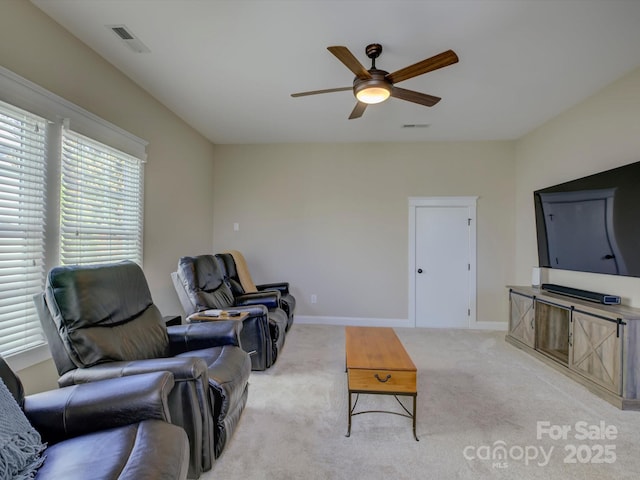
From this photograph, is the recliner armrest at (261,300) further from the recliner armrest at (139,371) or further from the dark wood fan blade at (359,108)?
the dark wood fan blade at (359,108)

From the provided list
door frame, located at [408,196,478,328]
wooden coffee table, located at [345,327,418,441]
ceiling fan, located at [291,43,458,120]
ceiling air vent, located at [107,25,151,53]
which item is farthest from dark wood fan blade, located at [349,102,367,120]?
door frame, located at [408,196,478,328]

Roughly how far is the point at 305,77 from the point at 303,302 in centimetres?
311

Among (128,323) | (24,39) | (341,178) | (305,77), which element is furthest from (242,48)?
(341,178)

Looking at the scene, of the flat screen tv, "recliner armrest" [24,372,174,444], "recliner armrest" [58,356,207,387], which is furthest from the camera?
the flat screen tv

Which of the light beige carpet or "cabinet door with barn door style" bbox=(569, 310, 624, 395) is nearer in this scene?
the light beige carpet

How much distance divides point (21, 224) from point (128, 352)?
41.7 inches

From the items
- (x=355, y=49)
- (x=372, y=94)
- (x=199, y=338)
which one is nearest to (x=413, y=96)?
(x=372, y=94)

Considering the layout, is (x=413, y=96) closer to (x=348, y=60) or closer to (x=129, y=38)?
(x=348, y=60)

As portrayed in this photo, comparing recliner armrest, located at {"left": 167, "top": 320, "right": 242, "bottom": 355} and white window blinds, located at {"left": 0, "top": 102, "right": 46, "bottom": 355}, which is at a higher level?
white window blinds, located at {"left": 0, "top": 102, "right": 46, "bottom": 355}

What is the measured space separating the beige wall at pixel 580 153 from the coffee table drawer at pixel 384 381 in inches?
91.0

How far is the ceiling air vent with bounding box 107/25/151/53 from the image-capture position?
7.09ft

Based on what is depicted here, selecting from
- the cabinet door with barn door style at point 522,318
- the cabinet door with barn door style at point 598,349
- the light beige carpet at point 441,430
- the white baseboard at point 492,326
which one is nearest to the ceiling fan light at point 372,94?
the light beige carpet at point 441,430

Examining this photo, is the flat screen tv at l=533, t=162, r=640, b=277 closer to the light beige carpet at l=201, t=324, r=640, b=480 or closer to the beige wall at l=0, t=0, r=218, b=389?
the light beige carpet at l=201, t=324, r=640, b=480

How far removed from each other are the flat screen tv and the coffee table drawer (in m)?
2.20
